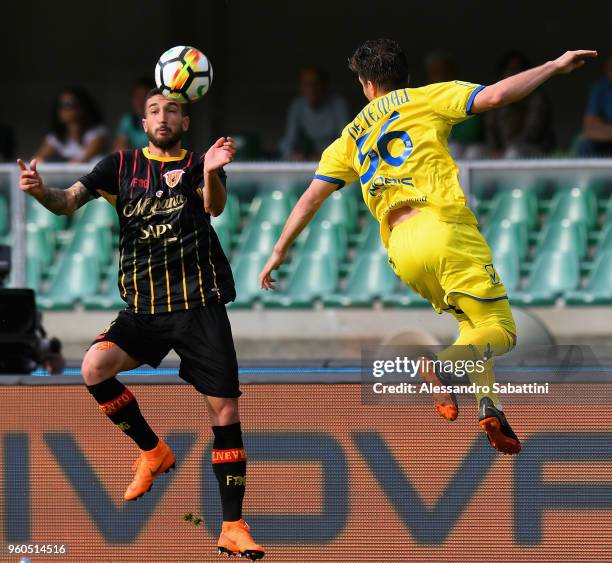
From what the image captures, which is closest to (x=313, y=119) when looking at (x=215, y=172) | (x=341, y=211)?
(x=341, y=211)

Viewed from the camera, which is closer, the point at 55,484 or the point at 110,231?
the point at 55,484

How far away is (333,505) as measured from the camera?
6.83 metres

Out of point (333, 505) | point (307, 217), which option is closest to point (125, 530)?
point (333, 505)

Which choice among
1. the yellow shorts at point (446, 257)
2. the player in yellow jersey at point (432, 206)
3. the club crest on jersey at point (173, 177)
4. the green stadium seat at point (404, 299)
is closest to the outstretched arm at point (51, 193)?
the club crest on jersey at point (173, 177)

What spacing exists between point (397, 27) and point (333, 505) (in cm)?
974

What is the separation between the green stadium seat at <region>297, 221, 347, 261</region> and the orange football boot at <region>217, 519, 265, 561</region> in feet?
14.5

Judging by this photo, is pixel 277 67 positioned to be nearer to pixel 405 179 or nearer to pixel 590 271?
pixel 590 271

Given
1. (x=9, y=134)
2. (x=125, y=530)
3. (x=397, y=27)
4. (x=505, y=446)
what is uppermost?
(x=397, y=27)

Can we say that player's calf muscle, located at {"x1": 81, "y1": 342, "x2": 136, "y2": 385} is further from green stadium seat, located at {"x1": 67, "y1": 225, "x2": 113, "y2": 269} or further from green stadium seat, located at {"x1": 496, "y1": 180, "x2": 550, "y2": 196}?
green stadium seat, located at {"x1": 496, "y1": 180, "x2": 550, "y2": 196}

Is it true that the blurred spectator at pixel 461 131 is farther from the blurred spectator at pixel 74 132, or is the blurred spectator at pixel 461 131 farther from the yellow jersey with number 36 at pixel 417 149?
the yellow jersey with number 36 at pixel 417 149

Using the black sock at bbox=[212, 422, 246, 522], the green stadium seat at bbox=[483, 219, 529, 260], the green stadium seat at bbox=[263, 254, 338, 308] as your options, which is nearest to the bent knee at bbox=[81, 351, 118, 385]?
the black sock at bbox=[212, 422, 246, 522]

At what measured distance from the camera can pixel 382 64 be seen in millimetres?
6426

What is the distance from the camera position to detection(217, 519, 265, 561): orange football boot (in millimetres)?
6375

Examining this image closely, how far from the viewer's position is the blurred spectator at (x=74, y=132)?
39.8ft
